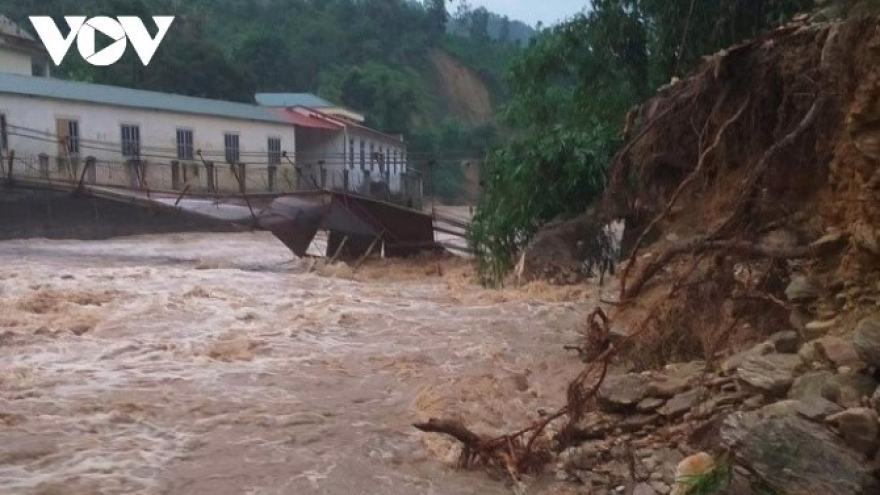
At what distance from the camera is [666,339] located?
714cm

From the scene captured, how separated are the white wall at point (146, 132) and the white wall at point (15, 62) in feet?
21.7

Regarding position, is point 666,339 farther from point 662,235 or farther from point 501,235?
point 501,235

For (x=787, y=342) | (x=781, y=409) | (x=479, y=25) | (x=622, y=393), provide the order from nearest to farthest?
(x=781, y=409)
(x=787, y=342)
(x=622, y=393)
(x=479, y=25)

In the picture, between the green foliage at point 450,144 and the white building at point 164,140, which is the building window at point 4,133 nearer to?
the white building at point 164,140

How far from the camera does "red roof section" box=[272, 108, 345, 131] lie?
35.1 meters

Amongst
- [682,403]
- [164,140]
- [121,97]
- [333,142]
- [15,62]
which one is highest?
[15,62]

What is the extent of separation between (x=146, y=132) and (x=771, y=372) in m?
28.8

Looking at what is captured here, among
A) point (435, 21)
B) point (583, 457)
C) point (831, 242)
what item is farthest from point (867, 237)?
point (435, 21)

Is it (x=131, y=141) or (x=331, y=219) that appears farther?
(x=131, y=141)

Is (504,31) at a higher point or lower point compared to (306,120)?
higher

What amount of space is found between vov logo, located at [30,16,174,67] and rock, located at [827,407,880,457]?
3486cm

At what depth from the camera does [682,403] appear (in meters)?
5.41

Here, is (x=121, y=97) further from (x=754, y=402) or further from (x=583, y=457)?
(x=754, y=402)

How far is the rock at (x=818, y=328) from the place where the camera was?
516 cm
